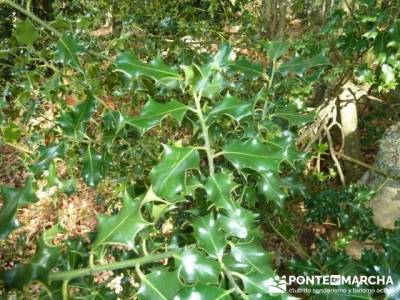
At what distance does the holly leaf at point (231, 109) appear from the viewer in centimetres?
99

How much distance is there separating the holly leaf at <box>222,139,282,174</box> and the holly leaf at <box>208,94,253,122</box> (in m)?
0.08

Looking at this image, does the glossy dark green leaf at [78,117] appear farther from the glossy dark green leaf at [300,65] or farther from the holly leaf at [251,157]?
the glossy dark green leaf at [300,65]

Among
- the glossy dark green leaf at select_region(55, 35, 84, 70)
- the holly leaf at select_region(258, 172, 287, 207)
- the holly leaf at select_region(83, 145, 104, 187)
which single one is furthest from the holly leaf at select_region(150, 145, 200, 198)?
the glossy dark green leaf at select_region(55, 35, 84, 70)

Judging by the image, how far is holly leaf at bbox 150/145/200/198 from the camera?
33.5 inches

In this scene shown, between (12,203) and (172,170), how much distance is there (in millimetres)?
299

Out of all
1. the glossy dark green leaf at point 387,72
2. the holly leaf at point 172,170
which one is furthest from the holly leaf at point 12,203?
the glossy dark green leaf at point 387,72

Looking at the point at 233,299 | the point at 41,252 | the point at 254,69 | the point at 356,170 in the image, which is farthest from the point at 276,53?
the point at 356,170

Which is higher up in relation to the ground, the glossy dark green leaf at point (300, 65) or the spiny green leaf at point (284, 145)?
the glossy dark green leaf at point (300, 65)

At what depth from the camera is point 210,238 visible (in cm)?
87

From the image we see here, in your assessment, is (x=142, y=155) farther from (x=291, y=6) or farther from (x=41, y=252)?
(x=291, y=6)

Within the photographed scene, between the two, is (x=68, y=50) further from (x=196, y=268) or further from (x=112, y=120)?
(x=196, y=268)

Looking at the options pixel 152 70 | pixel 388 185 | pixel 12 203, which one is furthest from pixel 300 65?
pixel 388 185

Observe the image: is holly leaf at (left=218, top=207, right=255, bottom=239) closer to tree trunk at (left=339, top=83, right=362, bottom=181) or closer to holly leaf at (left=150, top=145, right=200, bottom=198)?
holly leaf at (left=150, top=145, right=200, bottom=198)

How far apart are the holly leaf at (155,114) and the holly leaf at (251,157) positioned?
0.13 m
